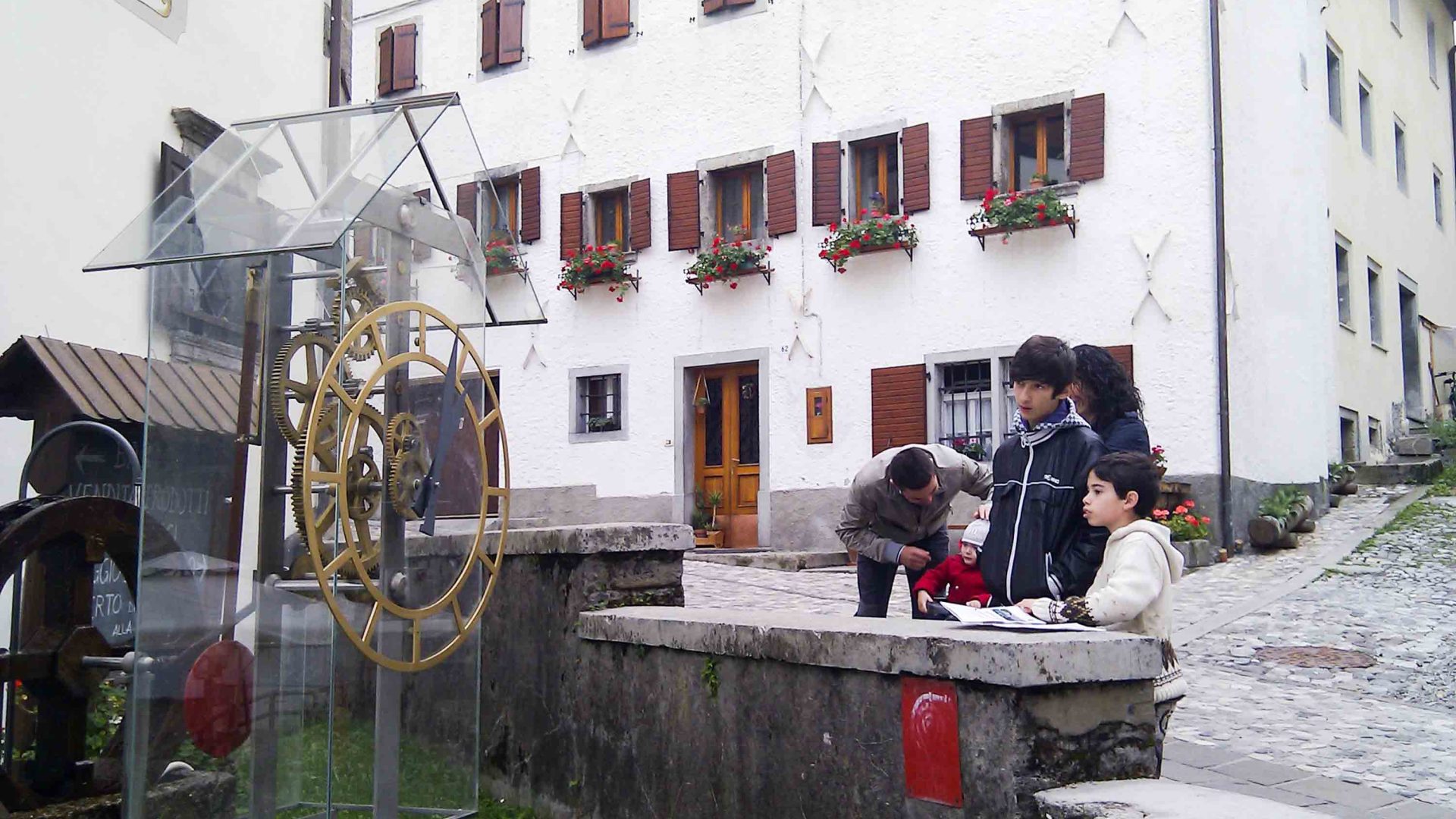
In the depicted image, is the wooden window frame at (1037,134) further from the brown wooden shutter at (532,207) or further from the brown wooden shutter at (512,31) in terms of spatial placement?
the brown wooden shutter at (512,31)

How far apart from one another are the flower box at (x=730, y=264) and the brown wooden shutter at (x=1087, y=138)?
3946mm

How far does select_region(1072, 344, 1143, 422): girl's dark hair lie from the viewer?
4.47m

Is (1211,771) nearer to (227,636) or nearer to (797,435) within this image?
(227,636)

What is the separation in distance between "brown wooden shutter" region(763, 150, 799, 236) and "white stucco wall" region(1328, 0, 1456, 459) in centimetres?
678

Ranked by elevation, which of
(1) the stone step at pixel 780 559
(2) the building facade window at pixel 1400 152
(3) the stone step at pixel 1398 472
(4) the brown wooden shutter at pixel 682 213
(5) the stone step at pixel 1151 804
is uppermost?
(2) the building facade window at pixel 1400 152

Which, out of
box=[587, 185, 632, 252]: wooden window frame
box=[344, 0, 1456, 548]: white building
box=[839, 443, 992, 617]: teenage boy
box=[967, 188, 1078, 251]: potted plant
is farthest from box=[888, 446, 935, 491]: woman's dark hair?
box=[587, 185, 632, 252]: wooden window frame

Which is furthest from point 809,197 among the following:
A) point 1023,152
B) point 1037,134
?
point 1037,134

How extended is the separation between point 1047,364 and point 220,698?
8.88 feet

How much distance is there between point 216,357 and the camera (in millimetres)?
4223

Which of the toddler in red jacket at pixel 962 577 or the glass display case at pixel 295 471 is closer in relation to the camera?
the glass display case at pixel 295 471

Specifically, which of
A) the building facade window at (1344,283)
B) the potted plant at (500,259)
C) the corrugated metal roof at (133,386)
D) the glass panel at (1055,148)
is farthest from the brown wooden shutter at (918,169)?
the potted plant at (500,259)

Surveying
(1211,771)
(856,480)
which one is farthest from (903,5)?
(1211,771)

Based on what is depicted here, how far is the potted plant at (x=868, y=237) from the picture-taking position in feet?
52.5

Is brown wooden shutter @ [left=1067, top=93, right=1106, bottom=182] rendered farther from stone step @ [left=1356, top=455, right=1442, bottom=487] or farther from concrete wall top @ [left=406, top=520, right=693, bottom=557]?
concrete wall top @ [left=406, top=520, right=693, bottom=557]
